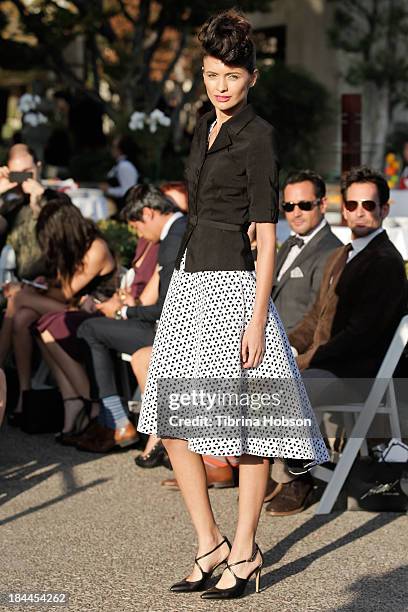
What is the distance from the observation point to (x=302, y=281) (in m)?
6.55

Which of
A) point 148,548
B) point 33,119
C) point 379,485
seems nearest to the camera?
point 148,548

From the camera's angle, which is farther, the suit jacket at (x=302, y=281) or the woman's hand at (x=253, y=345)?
the suit jacket at (x=302, y=281)

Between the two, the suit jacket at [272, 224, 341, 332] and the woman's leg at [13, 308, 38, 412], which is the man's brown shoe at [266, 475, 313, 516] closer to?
the suit jacket at [272, 224, 341, 332]

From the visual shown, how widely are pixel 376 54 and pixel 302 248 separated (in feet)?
81.3

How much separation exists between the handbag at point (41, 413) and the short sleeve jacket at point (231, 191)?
321 centimetres

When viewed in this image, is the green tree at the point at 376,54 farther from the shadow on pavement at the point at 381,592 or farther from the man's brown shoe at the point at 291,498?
the shadow on pavement at the point at 381,592

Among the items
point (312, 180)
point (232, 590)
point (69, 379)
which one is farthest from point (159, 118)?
point (232, 590)

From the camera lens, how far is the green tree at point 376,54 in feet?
98.4

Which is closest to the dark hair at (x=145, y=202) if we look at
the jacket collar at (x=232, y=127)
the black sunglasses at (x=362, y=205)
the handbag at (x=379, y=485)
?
the black sunglasses at (x=362, y=205)

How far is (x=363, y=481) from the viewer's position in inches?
217

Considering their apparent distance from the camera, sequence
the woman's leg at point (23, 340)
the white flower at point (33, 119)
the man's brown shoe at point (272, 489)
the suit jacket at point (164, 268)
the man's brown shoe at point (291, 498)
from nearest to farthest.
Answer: the man's brown shoe at point (291, 498), the man's brown shoe at point (272, 489), the suit jacket at point (164, 268), the woman's leg at point (23, 340), the white flower at point (33, 119)

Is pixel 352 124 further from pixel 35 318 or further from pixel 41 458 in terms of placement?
pixel 41 458

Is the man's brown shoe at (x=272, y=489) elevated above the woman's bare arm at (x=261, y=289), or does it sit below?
below

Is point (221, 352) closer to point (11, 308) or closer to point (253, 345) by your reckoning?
point (253, 345)
